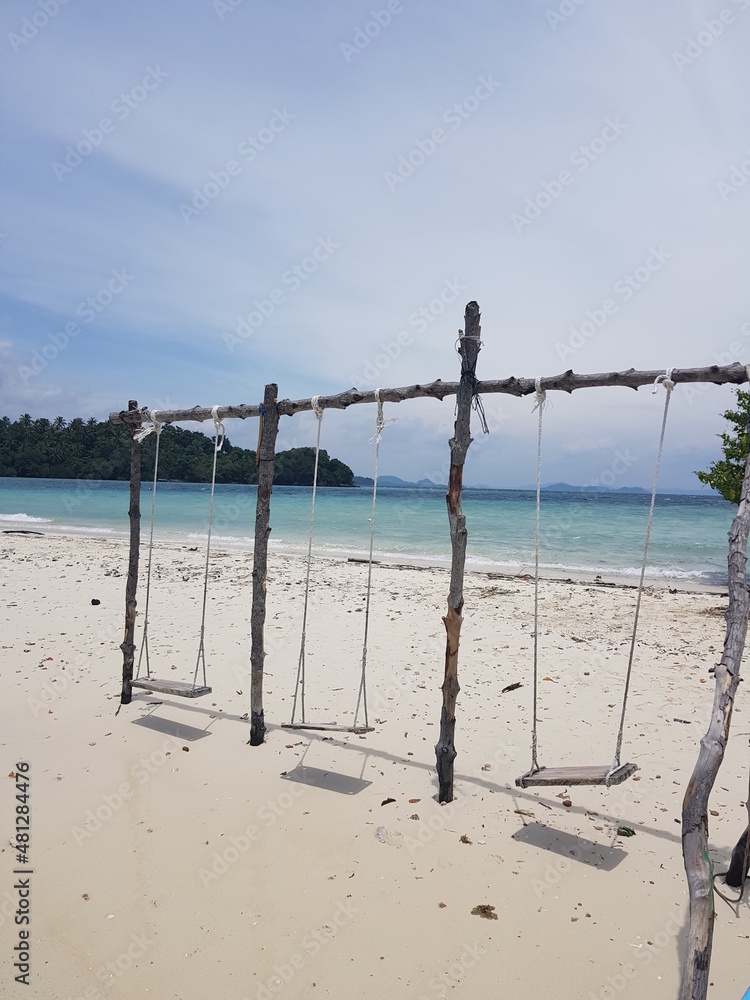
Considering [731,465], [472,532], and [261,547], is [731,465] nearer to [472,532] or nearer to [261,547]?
[261,547]

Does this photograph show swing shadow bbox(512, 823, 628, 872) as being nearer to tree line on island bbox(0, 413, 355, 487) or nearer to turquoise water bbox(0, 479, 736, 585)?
turquoise water bbox(0, 479, 736, 585)

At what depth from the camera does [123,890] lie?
10.4 feet

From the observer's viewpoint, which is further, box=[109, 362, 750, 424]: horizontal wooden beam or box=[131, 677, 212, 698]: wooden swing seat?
box=[131, 677, 212, 698]: wooden swing seat

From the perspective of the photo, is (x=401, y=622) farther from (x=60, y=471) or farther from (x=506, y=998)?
(x=60, y=471)

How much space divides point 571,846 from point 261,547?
280 cm

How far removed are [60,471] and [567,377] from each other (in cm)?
6238

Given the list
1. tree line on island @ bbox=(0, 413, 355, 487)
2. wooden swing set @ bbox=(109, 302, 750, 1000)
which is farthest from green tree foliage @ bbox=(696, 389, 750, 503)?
tree line on island @ bbox=(0, 413, 355, 487)

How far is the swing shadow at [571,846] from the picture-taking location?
342 cm

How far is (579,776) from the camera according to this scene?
11.1 ft

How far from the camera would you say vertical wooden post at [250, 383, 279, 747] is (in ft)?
15.7

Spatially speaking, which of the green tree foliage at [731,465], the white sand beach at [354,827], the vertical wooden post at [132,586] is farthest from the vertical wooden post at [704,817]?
the green tree foliage at [731,465]

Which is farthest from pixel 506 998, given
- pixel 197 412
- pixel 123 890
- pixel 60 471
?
pixel 60 471

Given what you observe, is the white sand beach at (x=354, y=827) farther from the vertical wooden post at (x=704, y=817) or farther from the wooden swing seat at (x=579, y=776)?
the vertical wooden post at (x=704, y=817)

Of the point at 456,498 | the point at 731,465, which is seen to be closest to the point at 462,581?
the point at 456,498
